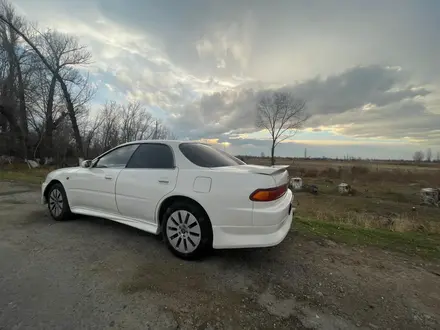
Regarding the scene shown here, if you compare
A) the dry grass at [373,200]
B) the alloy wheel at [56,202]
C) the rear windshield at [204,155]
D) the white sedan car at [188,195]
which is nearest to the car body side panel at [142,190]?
the white sedan car at [188,195]

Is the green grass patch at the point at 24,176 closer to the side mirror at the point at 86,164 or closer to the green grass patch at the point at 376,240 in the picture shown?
the side mirror at the point at 86,164

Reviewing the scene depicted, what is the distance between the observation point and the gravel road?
83.4 inches

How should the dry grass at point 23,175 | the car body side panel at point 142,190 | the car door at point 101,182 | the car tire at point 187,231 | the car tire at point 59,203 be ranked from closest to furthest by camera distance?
the car tire at point 187,231
the car body side panel at point 142,190
the car door at point 101,182
the car tire at point 59,203
the dry grass at point 23,175

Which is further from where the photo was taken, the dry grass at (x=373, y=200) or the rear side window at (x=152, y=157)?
the dry grass at (x=373, y=200)

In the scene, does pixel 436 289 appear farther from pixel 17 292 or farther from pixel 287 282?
pixel 17 292

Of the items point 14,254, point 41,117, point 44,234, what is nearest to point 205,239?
point 14,254

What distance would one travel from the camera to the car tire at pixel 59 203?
178 inches

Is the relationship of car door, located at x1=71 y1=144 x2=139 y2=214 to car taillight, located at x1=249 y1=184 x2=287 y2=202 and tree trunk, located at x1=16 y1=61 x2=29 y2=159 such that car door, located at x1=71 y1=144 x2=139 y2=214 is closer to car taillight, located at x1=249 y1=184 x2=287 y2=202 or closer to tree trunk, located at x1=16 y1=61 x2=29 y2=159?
car taillight, located at x1=249 y1=184 x2=287 y2=202

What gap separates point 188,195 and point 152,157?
96cm

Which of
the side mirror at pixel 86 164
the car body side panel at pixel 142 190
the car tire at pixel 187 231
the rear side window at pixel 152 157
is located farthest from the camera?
the side mirror at pixel 86 164

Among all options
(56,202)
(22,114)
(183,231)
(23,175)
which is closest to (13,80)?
(22,114)

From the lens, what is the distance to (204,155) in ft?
11.7

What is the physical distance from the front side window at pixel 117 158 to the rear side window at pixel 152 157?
13cm

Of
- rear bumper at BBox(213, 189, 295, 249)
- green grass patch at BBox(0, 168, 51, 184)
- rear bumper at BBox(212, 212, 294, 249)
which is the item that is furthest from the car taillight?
green grass patch at BBox(0, 168, 51, 184)
